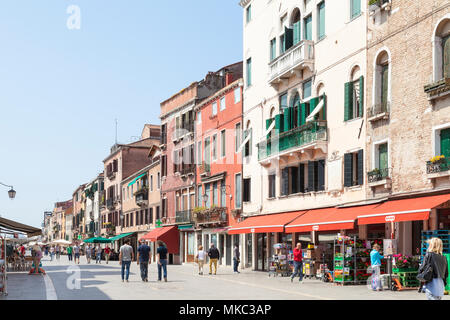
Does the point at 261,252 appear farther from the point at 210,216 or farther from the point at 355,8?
the point at 355,8

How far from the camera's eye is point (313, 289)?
22.4m

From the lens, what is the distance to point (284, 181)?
112ft

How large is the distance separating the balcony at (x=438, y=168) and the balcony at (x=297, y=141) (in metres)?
8.31

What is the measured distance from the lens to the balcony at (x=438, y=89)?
20969mm

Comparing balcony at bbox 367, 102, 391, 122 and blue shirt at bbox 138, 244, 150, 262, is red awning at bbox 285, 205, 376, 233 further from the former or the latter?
blue shirt at bbox 138, 244, 150, 262

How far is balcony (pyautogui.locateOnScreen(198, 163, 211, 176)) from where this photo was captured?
46.4m

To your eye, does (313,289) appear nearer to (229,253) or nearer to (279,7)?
(279,7)

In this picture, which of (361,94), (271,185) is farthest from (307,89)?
(271,185)

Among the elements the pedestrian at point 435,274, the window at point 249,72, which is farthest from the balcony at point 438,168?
the window at point 249,72

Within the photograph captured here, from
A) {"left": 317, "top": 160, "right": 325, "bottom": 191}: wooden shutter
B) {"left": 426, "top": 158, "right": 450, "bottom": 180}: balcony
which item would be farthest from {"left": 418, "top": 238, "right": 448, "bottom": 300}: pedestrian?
{"left": 317, "top": 160, "right": 325, "bottom": 191}: wooden shutter

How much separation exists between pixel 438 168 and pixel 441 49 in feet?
12.9

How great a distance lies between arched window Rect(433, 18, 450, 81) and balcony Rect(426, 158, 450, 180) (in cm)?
275

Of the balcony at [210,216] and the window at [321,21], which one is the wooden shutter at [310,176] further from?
the balcony at [210,216]

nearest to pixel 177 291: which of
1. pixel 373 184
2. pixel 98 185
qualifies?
pixel 373 184
